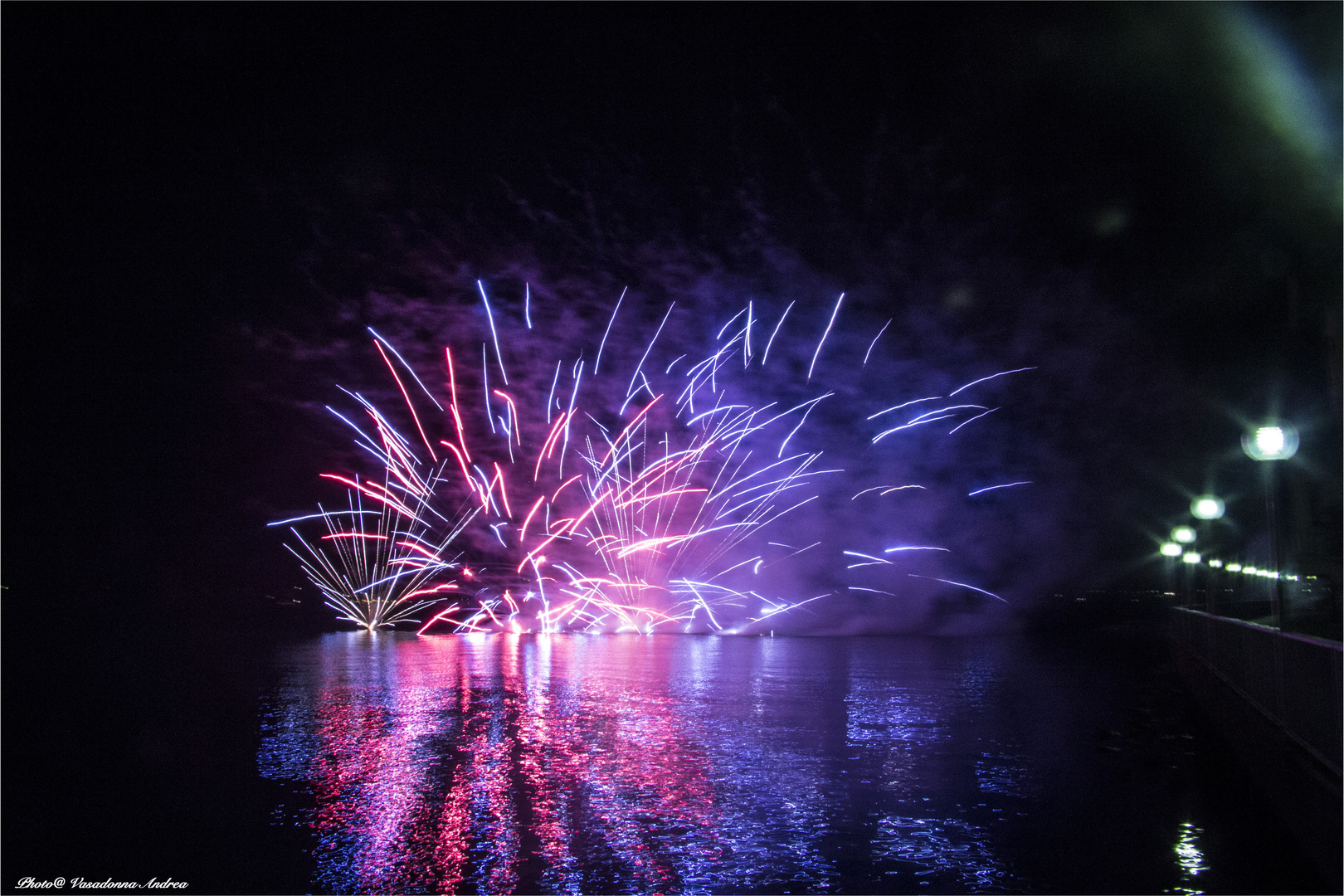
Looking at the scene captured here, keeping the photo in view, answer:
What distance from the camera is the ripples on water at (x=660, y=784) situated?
559 cm

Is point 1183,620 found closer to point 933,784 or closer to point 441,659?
point 933,784

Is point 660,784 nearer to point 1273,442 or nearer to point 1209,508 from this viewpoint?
point 1273,442

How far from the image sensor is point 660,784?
7965mm

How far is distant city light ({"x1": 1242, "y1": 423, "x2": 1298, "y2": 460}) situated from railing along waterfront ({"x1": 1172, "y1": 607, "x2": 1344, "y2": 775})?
153 cm

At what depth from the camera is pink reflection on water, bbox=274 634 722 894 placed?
561cm

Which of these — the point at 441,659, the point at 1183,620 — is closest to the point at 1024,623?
the point at 1183,620

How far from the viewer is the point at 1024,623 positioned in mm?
48906

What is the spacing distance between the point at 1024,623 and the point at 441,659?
3640cm

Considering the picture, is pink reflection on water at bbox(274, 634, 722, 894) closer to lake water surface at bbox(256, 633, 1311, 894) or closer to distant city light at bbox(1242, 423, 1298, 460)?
lake water surface at bbox(256, 633, 1311, 894)

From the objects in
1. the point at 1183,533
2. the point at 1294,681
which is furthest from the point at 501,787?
the point at 1183,533

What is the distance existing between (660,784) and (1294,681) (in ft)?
18.0

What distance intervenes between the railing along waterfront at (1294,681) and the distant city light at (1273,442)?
1.53 meters

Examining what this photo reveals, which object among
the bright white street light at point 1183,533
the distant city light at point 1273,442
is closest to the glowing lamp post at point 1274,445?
the distant city light at point 1273,442

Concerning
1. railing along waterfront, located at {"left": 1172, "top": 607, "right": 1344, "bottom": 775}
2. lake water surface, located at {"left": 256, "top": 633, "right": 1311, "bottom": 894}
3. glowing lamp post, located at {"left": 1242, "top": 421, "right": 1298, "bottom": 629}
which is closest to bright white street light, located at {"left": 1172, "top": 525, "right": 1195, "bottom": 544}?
lake water surface, located at {"left": 256, "top": 633, "right": 1311, "bottom": 894}
